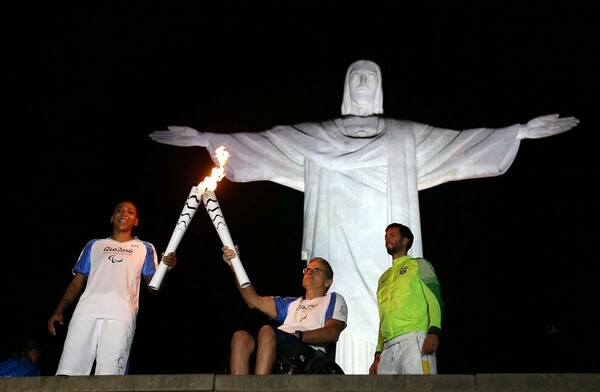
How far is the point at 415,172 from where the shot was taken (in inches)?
321

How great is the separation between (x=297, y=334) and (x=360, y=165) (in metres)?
2.59

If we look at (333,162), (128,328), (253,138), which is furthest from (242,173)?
(128,328)

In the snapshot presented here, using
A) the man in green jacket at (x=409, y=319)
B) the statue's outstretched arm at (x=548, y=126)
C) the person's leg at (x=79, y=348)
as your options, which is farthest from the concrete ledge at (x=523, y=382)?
the statue's outstretched arm at (x=548, y=126)

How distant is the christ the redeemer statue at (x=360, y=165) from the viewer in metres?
7.80

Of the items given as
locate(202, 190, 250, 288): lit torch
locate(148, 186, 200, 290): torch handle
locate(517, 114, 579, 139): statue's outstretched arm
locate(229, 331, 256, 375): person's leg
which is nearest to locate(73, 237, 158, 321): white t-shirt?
locate(148, 186, 200, 290): torch handle

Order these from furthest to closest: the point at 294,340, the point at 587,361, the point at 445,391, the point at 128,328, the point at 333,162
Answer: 1. the point at 333,162
2. the point at 587,361
3. the point at 128,328
4. the point at 294,340
5. the point at 445,391

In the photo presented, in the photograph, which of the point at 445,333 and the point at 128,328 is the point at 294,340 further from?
the point at 445,333

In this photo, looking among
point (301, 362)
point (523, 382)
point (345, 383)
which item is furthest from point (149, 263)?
point (523, 382)

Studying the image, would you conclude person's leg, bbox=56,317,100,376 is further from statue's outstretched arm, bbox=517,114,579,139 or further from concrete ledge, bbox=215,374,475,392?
statue's outstretched arm, bbox=517,114,579,139

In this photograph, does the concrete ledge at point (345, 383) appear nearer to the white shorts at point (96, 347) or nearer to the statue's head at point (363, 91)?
the white shorts at point (96, 347)

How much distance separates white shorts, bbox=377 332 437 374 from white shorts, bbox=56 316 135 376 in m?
1.90

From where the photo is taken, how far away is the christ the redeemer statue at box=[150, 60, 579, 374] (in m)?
7.80

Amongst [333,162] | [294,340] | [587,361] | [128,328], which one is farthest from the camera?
[333,162]

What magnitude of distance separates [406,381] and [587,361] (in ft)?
11.7
